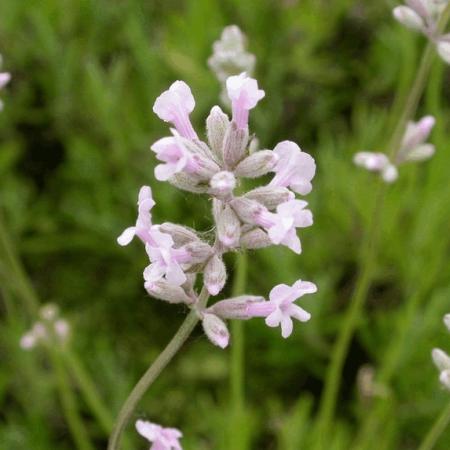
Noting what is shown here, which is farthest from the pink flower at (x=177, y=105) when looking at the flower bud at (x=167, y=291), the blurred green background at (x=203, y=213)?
the blurred green background at (x=203, y=213)

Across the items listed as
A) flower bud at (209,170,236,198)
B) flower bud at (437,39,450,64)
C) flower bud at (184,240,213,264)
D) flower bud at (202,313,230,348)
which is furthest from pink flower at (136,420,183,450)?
flower bud at (437,39,450,64)

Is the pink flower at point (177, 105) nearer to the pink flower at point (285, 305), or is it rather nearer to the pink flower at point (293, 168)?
the pink flower at point (293, 168)

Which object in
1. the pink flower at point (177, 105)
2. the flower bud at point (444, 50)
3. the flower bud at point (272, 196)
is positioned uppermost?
the flower bud at point (444, 50)

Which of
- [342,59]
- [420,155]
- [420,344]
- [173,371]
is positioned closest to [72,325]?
[173,371]

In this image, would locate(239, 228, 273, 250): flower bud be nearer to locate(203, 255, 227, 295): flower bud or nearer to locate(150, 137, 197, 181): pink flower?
locate(203, 255, 227, 295): flower bud

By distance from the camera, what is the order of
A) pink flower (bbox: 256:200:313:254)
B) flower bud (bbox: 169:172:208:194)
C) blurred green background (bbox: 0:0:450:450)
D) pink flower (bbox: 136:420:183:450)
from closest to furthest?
pink flower (bbox: 256:200:313:254) → flower bud (bbox: 169:172:208:194) → pink flower (bbox: 136:420:183:450) → blurred green background (bbox: 0:0:450:450)

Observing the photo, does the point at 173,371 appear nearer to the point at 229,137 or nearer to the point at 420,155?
the point at 420,155
